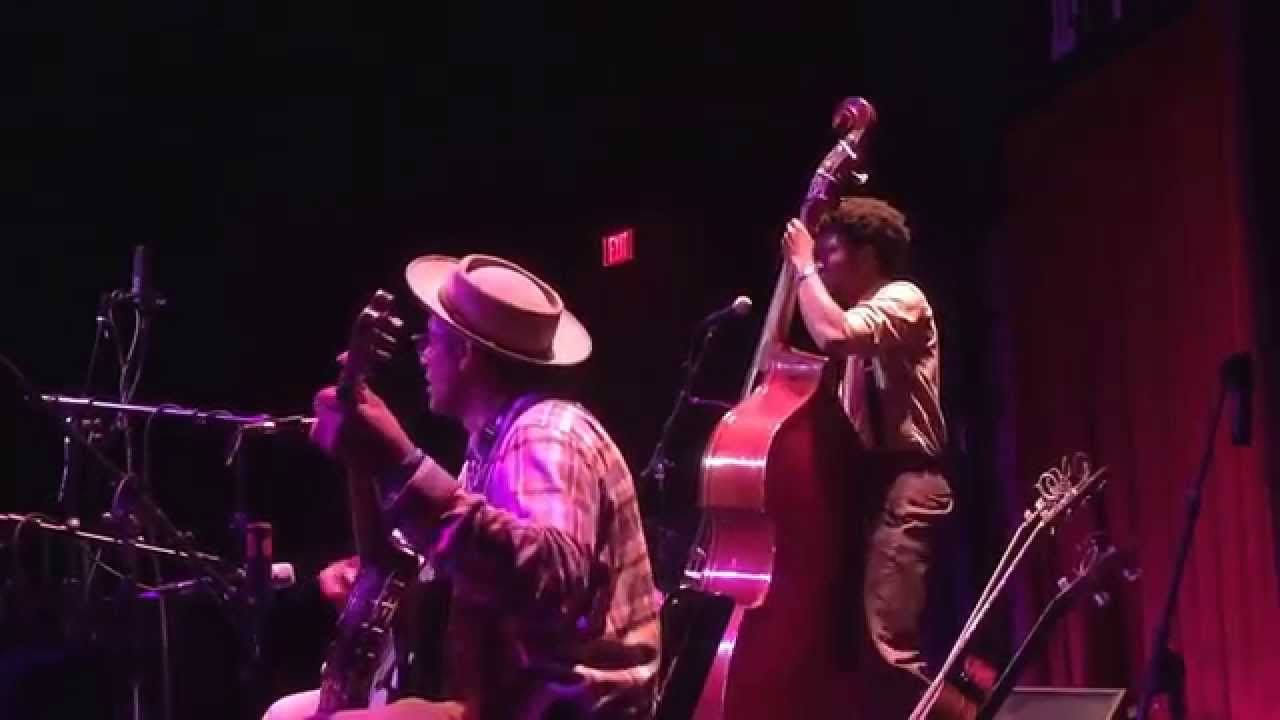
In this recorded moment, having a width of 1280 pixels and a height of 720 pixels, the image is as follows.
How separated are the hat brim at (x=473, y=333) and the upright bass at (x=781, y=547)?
98cm

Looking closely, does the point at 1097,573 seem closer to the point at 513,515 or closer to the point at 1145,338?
the point at 1145,338

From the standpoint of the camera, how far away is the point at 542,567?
9.00 feet

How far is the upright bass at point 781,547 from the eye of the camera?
4270mm

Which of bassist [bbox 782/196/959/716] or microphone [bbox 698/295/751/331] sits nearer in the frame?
bassist [bbox 782/196/959/716]

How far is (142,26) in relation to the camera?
287 inches

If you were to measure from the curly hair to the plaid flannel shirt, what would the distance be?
1.97m

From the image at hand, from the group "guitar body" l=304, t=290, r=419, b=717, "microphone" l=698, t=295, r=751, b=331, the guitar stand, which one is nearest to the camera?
"guitar body" l=304, t=290, r=419, b=717

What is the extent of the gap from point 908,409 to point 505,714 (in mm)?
2192

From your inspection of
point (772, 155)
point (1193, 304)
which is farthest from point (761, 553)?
point (772, 155)

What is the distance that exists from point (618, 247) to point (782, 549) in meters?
4.45

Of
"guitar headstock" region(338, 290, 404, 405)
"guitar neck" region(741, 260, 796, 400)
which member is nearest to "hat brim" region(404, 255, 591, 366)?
"guitar headstock" region(338, 290, 404, 405)

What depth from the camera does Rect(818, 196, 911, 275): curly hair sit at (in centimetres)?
488

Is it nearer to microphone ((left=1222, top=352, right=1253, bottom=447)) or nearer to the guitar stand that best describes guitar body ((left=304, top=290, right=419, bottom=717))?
the guitar stand

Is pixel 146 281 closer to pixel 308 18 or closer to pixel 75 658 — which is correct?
pixel 75 658
